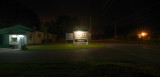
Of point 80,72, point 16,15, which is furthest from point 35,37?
point 80,72

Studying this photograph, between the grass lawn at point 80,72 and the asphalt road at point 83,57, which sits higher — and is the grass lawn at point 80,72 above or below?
above

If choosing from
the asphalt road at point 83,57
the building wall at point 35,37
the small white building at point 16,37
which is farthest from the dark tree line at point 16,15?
the asphalt road at point 83,57

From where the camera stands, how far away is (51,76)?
4.70 m

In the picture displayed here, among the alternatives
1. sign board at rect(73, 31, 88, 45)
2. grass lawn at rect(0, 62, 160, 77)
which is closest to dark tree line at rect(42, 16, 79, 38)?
sign board at rect(73, 31, 88, 45)

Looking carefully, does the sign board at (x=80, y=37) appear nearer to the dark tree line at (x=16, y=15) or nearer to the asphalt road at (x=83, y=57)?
the asphalt road at (x=83, y=57)

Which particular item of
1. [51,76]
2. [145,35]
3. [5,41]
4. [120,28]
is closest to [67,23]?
[5,41]

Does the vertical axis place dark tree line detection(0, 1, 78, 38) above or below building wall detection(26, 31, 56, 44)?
above

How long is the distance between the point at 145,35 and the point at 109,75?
4551 centimetres

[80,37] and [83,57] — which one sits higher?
[80,37]

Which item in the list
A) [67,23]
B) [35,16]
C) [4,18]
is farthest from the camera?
[35,16]

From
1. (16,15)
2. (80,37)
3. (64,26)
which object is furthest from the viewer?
(64,26)

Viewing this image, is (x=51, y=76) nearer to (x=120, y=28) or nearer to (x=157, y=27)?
(x=157, y=27)

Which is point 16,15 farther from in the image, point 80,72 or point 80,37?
point 80,72

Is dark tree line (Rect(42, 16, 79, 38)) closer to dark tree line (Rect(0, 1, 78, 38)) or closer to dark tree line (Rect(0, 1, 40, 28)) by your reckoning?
dark tree line (Rect(0, 1, 78, 38))
